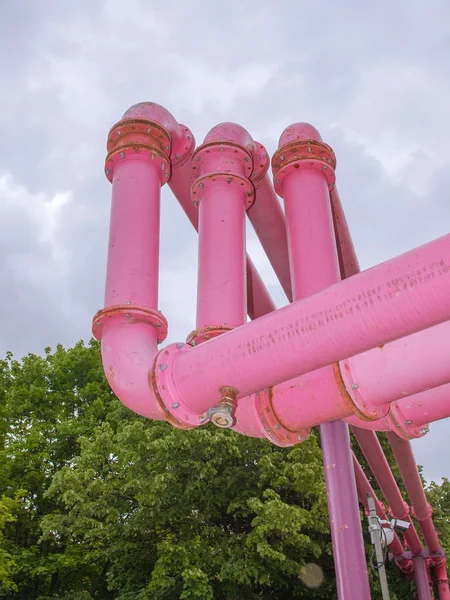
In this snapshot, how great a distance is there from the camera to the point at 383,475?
1331 cm

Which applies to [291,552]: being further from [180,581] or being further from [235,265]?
[235,265]

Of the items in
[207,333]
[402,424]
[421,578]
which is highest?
[207,333]

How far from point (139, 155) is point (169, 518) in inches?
485

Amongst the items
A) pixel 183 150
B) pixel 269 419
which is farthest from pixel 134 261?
pixel 183 150

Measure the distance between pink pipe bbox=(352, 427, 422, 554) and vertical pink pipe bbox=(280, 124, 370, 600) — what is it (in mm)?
3487

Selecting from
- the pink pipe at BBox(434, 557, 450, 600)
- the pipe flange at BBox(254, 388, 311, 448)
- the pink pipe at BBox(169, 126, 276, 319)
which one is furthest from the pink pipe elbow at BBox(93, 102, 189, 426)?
the pink pipe at BBox(434, 557, 450, 600)

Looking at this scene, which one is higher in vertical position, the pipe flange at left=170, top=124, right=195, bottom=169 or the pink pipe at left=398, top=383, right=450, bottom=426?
the pipe flange at left=170, top=124, right=195, bottom=169

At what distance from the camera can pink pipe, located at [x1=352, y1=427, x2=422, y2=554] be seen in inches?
457

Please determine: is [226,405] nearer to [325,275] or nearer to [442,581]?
[325,275]

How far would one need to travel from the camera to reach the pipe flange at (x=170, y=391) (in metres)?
4.29

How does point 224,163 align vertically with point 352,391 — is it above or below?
above

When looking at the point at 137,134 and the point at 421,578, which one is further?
the point at 421,578

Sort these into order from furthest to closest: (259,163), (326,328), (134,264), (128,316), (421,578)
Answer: (421,578) → (259,163) → (134,264) → (128,316) → (326,328)

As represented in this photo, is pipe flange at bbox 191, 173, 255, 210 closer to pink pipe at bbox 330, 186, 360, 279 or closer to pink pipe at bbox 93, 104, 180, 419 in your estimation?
pink pipe at bbox 93, 104, 180, 419
